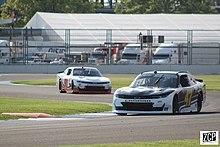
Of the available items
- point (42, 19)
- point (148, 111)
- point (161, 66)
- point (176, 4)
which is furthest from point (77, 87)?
point (176, 4)

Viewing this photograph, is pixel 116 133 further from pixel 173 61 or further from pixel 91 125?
pixel 173 61

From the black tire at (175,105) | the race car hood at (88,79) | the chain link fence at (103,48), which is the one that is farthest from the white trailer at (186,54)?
the black tire at (175,105)

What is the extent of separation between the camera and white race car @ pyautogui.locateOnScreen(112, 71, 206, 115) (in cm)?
2162

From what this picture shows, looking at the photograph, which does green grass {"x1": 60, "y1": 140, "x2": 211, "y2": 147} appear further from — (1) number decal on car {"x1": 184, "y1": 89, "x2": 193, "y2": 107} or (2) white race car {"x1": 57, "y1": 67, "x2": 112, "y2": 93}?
(2) white race car {"x1": 57, "y1": 67, "x2": 112, "y2": 93}

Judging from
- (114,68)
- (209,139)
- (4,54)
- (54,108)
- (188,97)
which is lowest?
(114,68)

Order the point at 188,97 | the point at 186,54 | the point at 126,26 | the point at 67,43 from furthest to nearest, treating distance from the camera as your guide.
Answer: the point at 126,26
the point at 67,43
the point at 186,54
the point at 188,97

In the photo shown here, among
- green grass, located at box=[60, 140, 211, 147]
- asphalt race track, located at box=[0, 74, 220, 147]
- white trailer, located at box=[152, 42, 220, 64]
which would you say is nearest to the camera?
green grass, located at box=[60, 140, 211, 147]

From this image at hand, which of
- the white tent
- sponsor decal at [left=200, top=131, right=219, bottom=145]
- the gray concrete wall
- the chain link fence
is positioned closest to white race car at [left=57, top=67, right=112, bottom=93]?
sponsor decal at [left=200, top=131, right=219, bottom=145]

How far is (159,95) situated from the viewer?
21703 mm

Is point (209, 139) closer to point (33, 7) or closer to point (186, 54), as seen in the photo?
point (186, 54)

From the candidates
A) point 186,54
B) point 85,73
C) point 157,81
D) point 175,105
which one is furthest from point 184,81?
point 186,54

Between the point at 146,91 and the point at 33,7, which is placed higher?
the point at 33,7

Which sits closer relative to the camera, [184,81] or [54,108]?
[184,81]

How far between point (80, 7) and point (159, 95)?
264 ft
